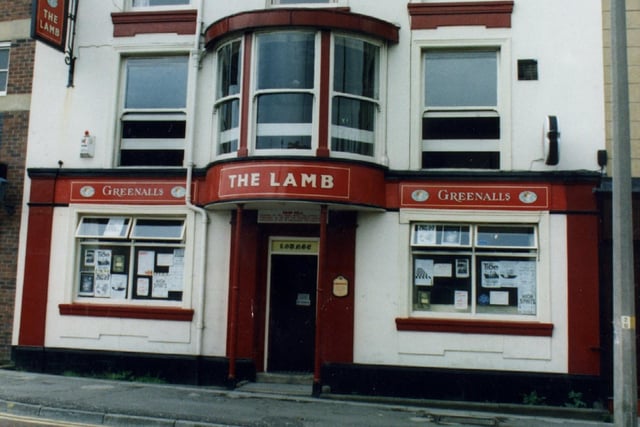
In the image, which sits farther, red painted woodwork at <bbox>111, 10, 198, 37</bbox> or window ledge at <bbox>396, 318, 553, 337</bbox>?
red painted woodwork at <bbox>111, 10, 198, 37</bbox>

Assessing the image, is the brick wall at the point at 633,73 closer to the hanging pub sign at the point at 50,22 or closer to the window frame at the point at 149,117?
the window frame at the point at 149,117

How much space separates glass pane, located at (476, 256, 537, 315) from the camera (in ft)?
35.1

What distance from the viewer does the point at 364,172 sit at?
10.6 metres

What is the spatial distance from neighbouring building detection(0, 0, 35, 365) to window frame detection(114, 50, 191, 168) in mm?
1909

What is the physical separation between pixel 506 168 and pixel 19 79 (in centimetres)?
966

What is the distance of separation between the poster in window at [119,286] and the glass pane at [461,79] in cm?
663

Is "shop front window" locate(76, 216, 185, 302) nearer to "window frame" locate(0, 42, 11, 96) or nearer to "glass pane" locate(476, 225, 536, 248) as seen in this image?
"window frame" locate(0, 42, 11, 96)

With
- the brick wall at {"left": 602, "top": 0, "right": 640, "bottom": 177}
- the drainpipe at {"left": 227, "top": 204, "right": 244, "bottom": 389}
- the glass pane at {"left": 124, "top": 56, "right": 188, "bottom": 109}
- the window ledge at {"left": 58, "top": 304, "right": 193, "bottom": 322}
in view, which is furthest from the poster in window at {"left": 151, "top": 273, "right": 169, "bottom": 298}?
the brick wall at {"left": 602, "top": 0, "right": 640, "bottom": 177}

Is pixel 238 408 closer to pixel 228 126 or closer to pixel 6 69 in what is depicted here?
pixel 228 126

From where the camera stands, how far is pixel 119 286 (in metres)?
12.0

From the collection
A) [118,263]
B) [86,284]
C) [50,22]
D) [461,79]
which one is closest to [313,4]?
[461,79]

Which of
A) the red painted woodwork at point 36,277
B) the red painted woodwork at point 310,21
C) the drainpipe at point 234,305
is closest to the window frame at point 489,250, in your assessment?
the drainpipe at point 234,305

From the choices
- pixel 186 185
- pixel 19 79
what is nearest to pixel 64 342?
pixel 186 185

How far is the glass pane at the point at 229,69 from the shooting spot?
1130cm
